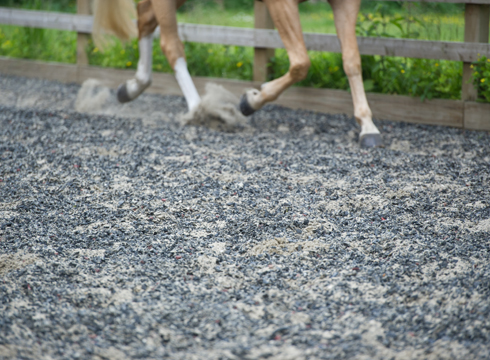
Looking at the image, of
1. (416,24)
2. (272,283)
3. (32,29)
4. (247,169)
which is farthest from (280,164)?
(32,29)

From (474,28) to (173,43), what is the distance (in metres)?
2.35

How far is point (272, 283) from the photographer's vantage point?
196 cm

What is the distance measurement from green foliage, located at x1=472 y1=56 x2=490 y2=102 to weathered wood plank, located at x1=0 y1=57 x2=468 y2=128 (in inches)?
4.7

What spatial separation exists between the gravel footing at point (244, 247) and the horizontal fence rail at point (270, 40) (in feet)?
2.16

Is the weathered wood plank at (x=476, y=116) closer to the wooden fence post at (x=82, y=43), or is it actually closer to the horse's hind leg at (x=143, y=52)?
the horse's hind leg at (x=143, y=52)

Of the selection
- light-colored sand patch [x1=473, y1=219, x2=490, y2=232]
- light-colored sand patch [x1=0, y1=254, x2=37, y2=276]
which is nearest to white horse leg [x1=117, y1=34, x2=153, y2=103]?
light-colored sand patch [x1=0, y1=254, x2=37, y2=276]

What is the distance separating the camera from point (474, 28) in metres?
4.08

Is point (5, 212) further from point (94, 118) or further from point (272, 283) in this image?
point (94, 118)

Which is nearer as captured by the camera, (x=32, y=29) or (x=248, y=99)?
(x=248, y=99)

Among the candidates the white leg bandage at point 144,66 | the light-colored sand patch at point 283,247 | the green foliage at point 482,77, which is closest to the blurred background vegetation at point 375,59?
the green foliage at point 482,77

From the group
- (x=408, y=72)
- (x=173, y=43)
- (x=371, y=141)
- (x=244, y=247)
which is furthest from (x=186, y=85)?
(x=244, y=247)

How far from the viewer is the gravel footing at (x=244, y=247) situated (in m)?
1.63

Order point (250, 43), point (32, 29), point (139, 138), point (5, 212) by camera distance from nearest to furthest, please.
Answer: point (5, 212) < point (139, 138) < point (250, 43) < point (32, 29)

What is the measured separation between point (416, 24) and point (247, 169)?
2.51 m
